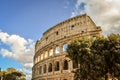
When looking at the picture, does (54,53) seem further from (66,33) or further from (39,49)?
(39,49)

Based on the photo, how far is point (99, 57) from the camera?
1453 cm

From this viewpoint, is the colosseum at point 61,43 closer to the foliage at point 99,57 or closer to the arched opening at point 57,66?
the arched opening at point 57,66

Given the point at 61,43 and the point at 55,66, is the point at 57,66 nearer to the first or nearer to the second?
the point at 55,66

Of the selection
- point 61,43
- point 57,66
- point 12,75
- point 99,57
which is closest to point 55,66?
point 57,66

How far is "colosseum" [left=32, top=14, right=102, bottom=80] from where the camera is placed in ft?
76.2

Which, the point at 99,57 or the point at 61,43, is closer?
the point at 99,57

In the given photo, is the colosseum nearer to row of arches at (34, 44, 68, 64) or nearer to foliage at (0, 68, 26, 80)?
row of arches at (34, 44, 68, 64)

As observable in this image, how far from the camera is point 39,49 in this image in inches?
1277

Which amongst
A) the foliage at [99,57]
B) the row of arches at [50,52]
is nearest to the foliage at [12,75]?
the row of arches at [50,52]

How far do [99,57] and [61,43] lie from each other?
11.5 m

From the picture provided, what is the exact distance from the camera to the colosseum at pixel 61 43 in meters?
23.2

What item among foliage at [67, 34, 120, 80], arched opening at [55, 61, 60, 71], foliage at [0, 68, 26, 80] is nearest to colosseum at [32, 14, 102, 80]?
arched opening at [55, 61, 60, 71]

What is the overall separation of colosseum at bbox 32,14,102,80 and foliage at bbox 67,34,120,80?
7.16 metres

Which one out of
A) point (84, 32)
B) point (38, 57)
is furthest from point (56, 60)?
point (38, 57)
